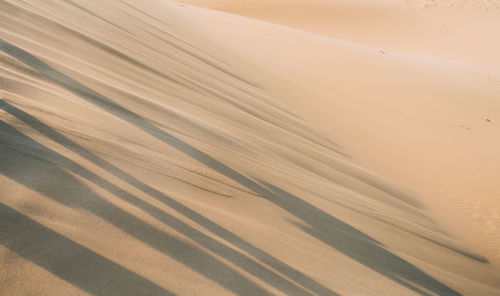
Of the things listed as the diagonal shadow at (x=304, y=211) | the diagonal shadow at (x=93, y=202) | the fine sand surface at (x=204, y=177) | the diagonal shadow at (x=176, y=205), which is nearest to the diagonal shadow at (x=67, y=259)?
the fine sand surface at (x=204, y=177)

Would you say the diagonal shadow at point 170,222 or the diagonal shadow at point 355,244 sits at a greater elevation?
the diagonal shadow at point 355,244

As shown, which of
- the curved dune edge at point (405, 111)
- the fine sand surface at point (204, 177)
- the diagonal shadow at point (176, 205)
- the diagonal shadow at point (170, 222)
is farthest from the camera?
the curved dune edge at point (405, 111)

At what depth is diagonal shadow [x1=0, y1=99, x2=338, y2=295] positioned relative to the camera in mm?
1879

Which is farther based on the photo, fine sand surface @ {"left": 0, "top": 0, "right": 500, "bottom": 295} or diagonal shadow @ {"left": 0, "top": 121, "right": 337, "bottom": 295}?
diagonal shadow @ {"left": 0, "top": 121, "right": 337, "bottom": 295}

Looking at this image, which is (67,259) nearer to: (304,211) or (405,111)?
(304,211)

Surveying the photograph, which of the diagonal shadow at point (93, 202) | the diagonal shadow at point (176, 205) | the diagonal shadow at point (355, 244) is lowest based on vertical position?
the diagonal shadow at point (93, 202)

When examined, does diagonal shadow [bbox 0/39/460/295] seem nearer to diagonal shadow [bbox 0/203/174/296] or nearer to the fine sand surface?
the fine sand surface

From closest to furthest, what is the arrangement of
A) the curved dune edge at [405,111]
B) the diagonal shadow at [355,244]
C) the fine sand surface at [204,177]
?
the fine sand surface at [204,177], the diagonal shadow at [355,244], the curved dune edge at [405,111]

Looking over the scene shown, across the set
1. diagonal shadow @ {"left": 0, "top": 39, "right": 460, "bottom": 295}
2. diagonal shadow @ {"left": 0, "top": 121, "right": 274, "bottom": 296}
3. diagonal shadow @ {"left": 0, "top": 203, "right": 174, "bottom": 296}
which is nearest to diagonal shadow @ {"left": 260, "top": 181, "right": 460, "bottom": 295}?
diagonal shadow @ {"left": 0, "top": 39, "right": 460, "bottom": 295}

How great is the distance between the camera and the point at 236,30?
32.2 feet

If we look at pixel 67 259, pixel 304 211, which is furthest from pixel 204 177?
pixel 67 259

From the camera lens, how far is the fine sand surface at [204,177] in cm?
156

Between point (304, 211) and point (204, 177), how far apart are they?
0.69 m

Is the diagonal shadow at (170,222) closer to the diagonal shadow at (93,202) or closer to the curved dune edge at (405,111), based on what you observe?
the diagonal shadow at (93,202)
